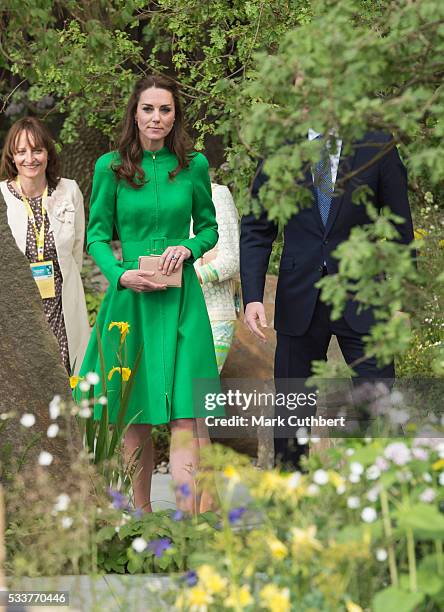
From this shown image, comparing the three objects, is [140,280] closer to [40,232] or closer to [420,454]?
[40,232]

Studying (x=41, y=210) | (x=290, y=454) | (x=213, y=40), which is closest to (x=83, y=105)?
(x=213, y=40)

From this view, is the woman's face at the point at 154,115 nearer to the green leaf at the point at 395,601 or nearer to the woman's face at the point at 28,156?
the woman's face at the point at 28,156

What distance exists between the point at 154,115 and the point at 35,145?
1819 mm

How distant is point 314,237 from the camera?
17.8 ft

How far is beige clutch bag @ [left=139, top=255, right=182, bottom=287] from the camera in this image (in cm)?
589

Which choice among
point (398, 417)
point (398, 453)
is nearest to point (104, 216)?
point (398, 417)

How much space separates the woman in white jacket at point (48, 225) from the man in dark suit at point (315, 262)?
216cm

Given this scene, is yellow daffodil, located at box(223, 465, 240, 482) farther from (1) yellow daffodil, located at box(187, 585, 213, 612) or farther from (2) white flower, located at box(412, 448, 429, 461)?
(2) white flower, located at box(412, 448, 429, 461)

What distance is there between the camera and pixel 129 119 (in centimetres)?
600

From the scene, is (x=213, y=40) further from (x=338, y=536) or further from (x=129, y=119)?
(x=338, y=536)

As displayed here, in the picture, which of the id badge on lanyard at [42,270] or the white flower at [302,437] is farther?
the id badge on lanyard at [42,270]

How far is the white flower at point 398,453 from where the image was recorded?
3617 millimetres

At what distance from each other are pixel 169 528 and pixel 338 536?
1683 millimetres

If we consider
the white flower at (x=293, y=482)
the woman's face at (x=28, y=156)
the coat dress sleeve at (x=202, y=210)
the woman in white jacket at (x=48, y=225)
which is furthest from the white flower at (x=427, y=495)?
the woman's face at (x=28, y=156)
